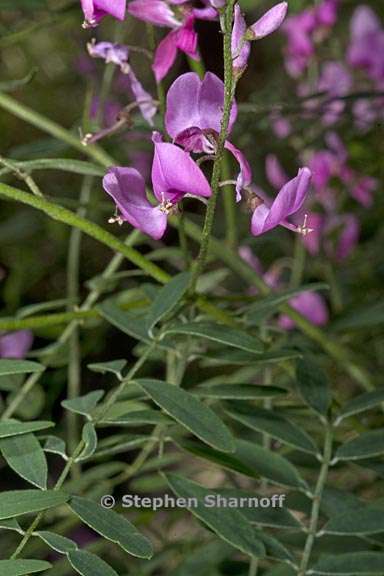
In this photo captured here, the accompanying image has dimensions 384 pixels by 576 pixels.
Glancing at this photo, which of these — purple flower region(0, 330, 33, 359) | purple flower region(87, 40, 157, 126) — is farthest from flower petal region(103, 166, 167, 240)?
purple flower region(0, 330, 33, 359)

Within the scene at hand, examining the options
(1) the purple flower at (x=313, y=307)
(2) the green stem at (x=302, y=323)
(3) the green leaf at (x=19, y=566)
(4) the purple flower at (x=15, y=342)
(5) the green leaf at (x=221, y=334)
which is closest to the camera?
(3) the green leaf at (x=19, y=566)

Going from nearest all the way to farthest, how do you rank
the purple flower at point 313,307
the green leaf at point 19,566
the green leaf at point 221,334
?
the green leaf at point 19,566 < the green leaf at point 221,334 < the purple flower at point 313,307

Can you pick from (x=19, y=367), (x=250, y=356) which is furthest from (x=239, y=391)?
(x=19, y=367)

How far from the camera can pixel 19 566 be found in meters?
0.40

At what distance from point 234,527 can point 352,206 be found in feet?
2.07

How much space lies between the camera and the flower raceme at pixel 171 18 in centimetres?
52

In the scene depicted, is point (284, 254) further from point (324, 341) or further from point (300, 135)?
point (324, 341)

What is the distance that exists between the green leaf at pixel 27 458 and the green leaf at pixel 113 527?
0.06 feet

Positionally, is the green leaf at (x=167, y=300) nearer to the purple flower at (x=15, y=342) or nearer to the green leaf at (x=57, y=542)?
the green leaf at (x=57, y=542)

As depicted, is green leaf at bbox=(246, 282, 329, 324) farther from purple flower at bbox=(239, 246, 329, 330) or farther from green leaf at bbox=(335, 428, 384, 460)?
purple flower at bbox=(239, 246, 329, 330)

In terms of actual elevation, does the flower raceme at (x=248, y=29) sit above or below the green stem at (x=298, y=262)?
above

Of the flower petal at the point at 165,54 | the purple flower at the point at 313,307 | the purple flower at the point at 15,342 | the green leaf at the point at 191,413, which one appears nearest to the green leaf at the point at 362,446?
the green leaf at the point at 191,413

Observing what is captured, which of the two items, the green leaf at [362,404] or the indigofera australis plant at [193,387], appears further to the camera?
the green leaf at [362,404]

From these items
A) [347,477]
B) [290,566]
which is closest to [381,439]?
[290,566]
